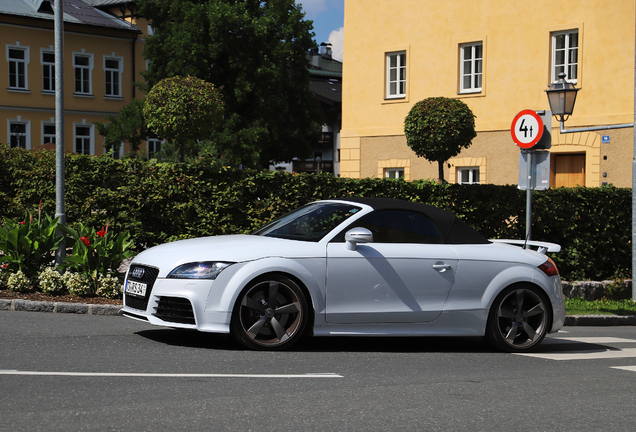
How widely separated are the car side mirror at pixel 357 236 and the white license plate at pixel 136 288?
203 centimetres

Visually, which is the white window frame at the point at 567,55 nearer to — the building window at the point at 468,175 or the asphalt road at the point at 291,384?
the building window at the point at 468,175

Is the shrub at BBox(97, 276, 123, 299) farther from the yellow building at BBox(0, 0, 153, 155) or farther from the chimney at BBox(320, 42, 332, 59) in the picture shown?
the chimney at BBox(320, 42, 332, 59)

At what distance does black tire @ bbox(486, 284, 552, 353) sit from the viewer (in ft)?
27.7

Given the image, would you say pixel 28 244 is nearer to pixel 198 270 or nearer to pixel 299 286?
pixel 198 270

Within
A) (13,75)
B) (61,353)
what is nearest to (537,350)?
(61,353)

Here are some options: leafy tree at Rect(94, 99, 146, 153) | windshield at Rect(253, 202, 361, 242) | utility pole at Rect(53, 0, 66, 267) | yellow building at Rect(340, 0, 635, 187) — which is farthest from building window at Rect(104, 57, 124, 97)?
windshield at Rect(253, 202, 361, 242)

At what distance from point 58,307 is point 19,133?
38389 mm

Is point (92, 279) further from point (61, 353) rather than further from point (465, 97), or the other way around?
point (465, 97)

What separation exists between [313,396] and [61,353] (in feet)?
8.45

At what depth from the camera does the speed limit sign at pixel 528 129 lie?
488 inches

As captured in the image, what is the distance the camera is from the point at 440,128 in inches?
773

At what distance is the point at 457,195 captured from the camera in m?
15.2

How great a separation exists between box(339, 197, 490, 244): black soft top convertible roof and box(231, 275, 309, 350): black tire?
1456mm

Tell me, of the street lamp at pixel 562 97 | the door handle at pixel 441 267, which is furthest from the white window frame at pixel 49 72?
the door handle at pixel 441 267
